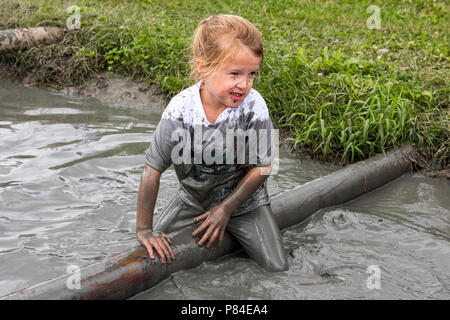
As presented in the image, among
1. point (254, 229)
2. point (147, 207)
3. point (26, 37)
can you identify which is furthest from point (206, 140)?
point (26, 37)

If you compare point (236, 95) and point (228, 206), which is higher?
point (236, 95)

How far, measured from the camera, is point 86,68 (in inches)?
277

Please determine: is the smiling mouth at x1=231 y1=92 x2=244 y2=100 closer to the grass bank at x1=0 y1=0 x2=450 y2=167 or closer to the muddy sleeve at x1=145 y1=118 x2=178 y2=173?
the muddy sleeve at x1=145 y1=118 x2=178 y2=173

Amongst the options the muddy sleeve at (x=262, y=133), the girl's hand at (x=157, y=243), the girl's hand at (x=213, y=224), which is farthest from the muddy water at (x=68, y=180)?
the muddy sleeve at (x=262, y=133)

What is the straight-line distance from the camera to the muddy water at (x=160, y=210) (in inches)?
120

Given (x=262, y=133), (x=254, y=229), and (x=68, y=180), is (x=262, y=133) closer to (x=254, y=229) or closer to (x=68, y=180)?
(x=254, y=229)

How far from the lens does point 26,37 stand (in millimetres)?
7082

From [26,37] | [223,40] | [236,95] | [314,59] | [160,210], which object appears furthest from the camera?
[26,37]

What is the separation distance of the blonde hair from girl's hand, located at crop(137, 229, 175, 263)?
37.8 inches

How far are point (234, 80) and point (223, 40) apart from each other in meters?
0.22

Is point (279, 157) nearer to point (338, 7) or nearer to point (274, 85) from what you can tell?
point (274, 85)

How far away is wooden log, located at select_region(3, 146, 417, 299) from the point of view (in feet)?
8.50

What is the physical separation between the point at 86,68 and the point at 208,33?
14.5 feet

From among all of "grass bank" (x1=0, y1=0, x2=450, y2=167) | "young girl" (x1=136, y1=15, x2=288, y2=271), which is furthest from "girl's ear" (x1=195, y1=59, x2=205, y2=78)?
"grass bank" (x1=0, y1=0, x2=450, y2=167)
